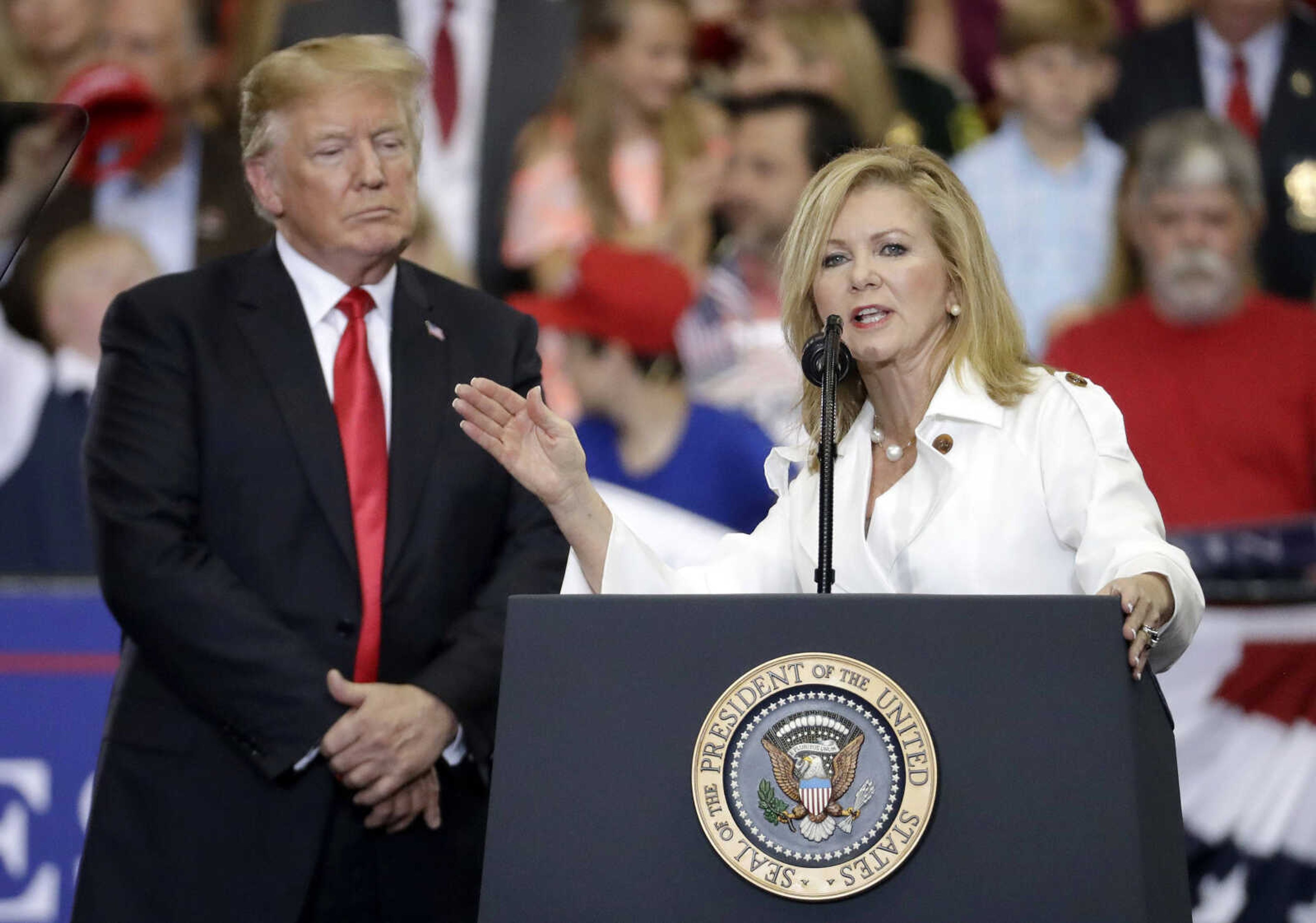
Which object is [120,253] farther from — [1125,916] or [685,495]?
[1125,916]

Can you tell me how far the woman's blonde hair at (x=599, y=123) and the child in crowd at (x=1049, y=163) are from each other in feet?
2.81

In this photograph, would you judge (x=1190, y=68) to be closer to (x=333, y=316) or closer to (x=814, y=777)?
(x=333, y=316)

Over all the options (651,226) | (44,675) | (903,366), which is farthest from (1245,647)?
(44,675)

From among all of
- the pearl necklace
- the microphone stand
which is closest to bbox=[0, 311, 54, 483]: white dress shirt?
the pearl necklace

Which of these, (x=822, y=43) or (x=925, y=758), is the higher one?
(x=822, y=43)

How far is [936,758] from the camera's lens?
1465 millimetres

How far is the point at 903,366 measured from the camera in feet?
7.02

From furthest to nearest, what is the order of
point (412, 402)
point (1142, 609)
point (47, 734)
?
1. point (47, 734)
2. point (412, 402)
3. point (1142, 609)

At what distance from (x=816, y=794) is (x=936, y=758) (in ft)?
0.39

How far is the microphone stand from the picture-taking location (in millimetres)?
1737

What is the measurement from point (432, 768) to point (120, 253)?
3075 millimetres

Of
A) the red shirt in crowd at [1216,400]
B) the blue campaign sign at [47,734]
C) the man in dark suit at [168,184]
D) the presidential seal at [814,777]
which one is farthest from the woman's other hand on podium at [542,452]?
the man in dark suit at [168,184]

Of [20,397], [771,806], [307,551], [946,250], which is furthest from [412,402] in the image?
[20,397]

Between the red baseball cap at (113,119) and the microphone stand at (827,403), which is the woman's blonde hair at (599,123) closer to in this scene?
the red baseball cap at (113,119)
